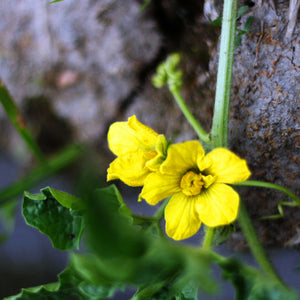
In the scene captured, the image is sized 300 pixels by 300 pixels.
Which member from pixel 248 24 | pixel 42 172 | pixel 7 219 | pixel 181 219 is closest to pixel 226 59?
pixel 248 24

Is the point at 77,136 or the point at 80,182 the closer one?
the point at 80,182

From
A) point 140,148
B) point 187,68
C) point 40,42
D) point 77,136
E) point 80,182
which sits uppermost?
point 80,182

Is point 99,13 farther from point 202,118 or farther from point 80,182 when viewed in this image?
point 80,182

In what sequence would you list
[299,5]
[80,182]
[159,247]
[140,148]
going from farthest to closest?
[299,5]
[140,148]
[159,247]
[80,182]

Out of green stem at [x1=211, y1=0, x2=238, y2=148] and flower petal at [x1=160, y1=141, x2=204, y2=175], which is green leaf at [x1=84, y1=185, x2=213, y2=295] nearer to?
flower petal at [x1=160, y1=141, x2=204, y2=175]

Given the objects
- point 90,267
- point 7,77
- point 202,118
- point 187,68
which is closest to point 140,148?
point 90,267

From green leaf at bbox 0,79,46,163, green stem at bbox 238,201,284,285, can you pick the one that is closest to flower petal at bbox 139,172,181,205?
green stem at bbox 238,201,284,285

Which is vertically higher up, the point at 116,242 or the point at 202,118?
the point at 116,242

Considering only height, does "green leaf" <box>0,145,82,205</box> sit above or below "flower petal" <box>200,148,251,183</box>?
below
